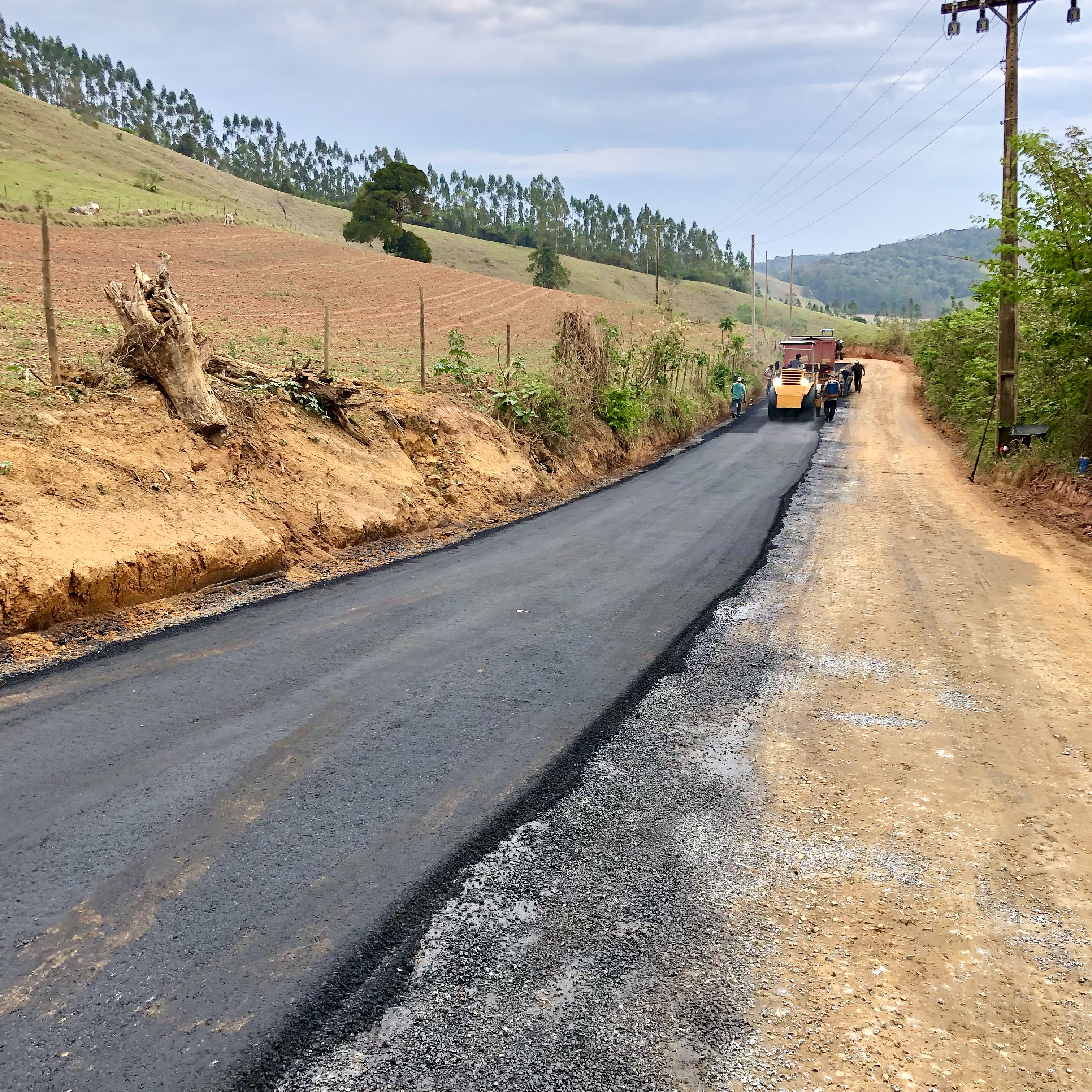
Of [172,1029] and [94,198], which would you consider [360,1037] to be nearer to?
[172,1029]

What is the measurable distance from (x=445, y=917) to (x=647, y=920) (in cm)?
95

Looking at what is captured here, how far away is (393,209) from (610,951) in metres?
92.0

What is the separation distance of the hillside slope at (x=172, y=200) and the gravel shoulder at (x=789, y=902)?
2610cm

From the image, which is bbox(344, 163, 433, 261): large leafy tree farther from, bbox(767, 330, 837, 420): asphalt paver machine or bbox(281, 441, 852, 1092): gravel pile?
bbox(281, 441, 852, 1092): gravel pile

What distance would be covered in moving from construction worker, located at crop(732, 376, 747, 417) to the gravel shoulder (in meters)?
23.6

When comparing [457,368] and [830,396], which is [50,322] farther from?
[830,396]

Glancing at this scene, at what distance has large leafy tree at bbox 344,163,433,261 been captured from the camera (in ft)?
262

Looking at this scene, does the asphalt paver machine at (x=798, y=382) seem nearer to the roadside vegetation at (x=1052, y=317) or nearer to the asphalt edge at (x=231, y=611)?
the roadside vegetation at (x=1052, y=317)

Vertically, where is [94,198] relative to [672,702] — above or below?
above

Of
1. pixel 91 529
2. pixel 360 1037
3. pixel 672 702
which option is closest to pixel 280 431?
pixel 91 529

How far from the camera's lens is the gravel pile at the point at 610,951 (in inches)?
121

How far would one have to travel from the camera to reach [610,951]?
3668 mm

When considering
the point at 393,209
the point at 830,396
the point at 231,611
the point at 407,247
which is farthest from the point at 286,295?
the point at 393,209

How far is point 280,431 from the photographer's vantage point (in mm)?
11195
